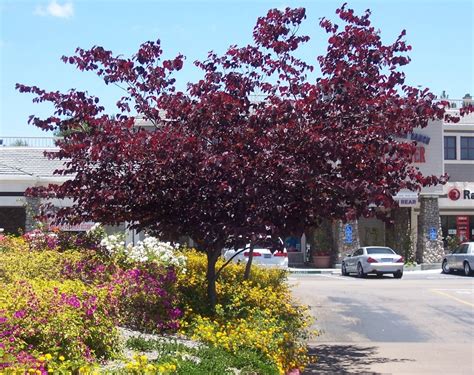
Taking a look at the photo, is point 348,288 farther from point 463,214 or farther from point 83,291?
point 463,214

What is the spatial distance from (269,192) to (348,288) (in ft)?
45.3

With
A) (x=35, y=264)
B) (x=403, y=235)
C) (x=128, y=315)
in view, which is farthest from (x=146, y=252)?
(x=403, y=235)

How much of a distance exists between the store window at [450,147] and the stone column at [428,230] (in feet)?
15.7

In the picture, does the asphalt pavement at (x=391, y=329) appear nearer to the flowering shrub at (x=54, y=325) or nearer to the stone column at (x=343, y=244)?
the flowering shrub at (x=54, y=325)

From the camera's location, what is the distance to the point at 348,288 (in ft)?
71.8

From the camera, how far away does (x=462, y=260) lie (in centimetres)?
2991

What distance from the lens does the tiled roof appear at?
28734 millimetres

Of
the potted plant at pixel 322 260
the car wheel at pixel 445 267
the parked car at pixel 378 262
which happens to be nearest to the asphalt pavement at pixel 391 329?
the parked car at pixel 378 262

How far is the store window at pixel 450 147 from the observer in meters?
38.5

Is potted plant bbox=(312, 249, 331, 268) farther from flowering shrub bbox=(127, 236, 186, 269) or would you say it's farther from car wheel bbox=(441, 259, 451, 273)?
flowering shrub bbox=(127, 236, 186, 269)

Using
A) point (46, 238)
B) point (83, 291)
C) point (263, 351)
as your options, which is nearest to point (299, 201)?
point (263, 351)

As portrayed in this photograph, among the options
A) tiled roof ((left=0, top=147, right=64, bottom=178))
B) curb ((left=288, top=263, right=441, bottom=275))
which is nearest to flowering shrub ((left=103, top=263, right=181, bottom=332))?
tiled roof ((left=0, top=147, right=64, bottom=178))

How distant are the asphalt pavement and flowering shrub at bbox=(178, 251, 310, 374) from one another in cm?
66

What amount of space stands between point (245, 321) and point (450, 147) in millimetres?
32347
